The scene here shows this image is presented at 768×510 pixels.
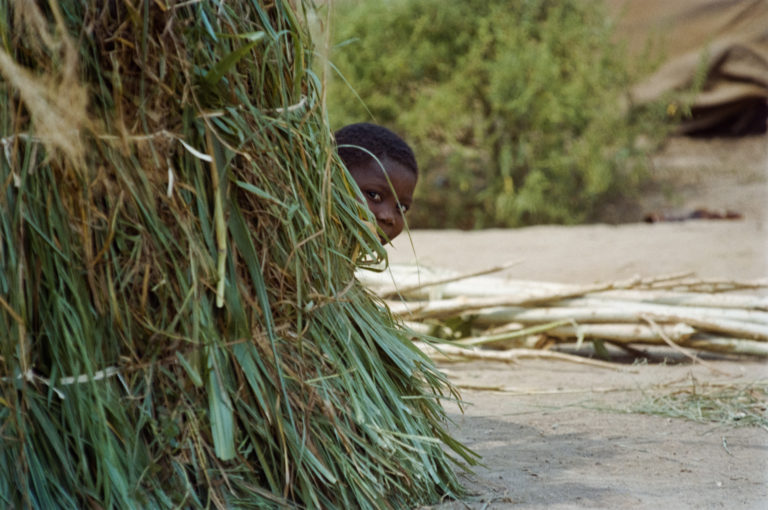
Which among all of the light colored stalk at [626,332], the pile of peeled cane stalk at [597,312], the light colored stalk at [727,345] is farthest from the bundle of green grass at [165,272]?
the light colored stalk at [727,345]

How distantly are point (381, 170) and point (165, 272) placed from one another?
1.81 meters

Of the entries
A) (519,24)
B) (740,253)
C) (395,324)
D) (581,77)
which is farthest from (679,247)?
(395,324)

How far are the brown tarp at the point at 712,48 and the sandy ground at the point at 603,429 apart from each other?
5411 millimetres

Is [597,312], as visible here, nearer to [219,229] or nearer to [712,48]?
[219,229]

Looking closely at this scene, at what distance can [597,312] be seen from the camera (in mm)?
3863

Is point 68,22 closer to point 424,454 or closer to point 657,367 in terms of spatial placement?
point 424,454

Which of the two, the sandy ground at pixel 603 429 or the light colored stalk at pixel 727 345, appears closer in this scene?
the sandy ground at pixel 603 429

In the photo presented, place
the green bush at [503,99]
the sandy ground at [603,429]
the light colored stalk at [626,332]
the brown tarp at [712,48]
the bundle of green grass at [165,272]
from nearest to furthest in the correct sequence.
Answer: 1. the bundle of green grass at [165,272]
2. the sandy ground at [603,429]
3. the light colored stalk at [626,332]
4. the green bush at [503,99]
5. the brown tarp at [712,48]

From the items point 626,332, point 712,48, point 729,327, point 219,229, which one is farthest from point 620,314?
point 712,48

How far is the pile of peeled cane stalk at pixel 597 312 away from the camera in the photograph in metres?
3.77

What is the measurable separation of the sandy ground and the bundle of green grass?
0.37 metres

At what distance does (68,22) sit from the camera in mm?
1407

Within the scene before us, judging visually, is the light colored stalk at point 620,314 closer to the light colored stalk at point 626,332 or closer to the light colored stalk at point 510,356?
the light colored stalk at point 626,332

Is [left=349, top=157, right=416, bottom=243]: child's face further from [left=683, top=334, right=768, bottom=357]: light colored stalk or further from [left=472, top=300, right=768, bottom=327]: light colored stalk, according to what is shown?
[left=683, top=334, right=768, bottom=357]: light colored stalk
